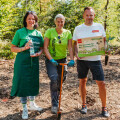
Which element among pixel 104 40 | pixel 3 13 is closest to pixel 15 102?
pixel 104 40

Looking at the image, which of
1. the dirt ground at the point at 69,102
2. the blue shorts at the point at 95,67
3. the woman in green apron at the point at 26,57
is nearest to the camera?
the woman in green apron at the point at 26,57

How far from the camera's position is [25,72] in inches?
117

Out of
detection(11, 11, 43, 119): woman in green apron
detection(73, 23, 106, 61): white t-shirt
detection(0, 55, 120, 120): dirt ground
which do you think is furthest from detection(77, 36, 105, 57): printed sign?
detection(0, 55, 120, 120): dirt ground

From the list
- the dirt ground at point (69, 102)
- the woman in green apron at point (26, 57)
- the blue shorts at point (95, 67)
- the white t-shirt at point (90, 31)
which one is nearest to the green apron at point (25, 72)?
the woman in green apron at point (26, 57)

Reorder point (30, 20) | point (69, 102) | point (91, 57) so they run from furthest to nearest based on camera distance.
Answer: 1. point (69, 102)
2. point (91, 57)
3. point (30, 20)

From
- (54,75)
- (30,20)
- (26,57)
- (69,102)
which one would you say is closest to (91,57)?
(54,75)

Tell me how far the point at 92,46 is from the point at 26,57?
1.22 m

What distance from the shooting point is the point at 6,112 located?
3402 mm

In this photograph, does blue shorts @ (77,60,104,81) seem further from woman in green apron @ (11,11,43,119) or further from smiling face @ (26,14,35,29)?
smiling face @ (26,14,35,29)

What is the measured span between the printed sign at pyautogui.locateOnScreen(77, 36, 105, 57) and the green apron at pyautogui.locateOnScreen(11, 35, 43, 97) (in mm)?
821

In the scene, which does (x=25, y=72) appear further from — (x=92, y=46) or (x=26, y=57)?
(x=92, y=46)

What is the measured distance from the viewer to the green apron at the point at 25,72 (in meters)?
2.93

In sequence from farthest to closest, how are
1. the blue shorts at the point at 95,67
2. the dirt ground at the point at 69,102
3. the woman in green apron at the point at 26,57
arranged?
the dirt ground at the point at 69,102
the blue shorts at the point at 95,67
the woman in green apron at the point at 26,57

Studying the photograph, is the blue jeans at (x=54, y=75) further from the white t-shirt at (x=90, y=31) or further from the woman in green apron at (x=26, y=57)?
the white t-shirt at (x=90, y=31)
